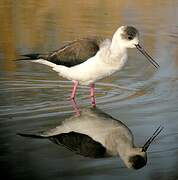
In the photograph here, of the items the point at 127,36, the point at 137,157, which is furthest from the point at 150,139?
the point at 127,36

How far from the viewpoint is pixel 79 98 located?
409 inches

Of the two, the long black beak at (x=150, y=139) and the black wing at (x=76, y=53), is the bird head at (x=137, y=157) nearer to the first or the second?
the long black beak at (x=150, y=139)

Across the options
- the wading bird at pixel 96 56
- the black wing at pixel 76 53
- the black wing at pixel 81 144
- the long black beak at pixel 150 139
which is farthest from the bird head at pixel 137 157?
the black wing at pixel 76 53

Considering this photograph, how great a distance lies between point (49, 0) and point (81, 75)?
16327mm

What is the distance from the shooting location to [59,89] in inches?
431

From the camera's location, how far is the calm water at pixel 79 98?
23.5 feet

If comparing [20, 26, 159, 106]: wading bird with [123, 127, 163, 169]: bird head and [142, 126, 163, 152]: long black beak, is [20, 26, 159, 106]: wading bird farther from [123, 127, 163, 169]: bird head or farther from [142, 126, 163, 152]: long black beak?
[123, 127, 163, 169]: bird head

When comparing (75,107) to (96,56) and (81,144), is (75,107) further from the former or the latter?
(81,144)

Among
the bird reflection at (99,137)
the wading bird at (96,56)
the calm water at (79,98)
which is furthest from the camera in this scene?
the wading bird at (96,56)

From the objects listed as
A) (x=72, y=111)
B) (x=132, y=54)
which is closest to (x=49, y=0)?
(x=132, y=54)

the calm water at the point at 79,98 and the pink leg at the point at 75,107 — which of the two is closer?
the calm water at the point at 79,98

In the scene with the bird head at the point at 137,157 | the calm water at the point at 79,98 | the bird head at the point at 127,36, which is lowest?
the calm water at the point at 79,98

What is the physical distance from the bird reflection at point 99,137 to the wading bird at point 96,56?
2.46 feet

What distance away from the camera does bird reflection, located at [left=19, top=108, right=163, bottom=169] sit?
756 cm
